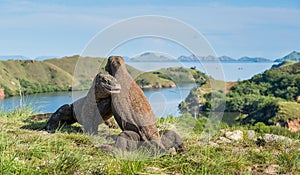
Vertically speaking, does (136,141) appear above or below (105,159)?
above

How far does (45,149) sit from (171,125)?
3.50m

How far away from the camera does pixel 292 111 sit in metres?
64.9

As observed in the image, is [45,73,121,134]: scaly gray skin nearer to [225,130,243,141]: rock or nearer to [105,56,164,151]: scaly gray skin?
[105,56,164,151]: scaly gray skin

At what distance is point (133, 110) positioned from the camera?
5.51m

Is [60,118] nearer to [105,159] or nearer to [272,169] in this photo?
[105,159]

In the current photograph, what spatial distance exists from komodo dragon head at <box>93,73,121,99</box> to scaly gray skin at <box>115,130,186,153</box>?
0.68 m

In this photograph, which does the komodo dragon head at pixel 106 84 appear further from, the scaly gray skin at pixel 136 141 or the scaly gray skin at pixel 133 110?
the scaly gray skin at pixel 136 141

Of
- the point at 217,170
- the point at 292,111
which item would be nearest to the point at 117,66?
the point at 217,170

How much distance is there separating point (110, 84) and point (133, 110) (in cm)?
52

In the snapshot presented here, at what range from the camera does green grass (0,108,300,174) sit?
163 inches

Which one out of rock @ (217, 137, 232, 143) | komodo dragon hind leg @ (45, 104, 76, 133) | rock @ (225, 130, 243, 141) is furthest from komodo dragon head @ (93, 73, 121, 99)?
rock @ (225, 130, 243, 141)

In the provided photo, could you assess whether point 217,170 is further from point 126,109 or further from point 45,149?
point 45,149

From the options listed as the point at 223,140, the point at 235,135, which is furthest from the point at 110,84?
the point at 235,135

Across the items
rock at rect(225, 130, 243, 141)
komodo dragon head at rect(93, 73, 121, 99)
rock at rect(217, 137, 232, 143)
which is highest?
komodo dragon head at rect(93, 73, 121, 99)
